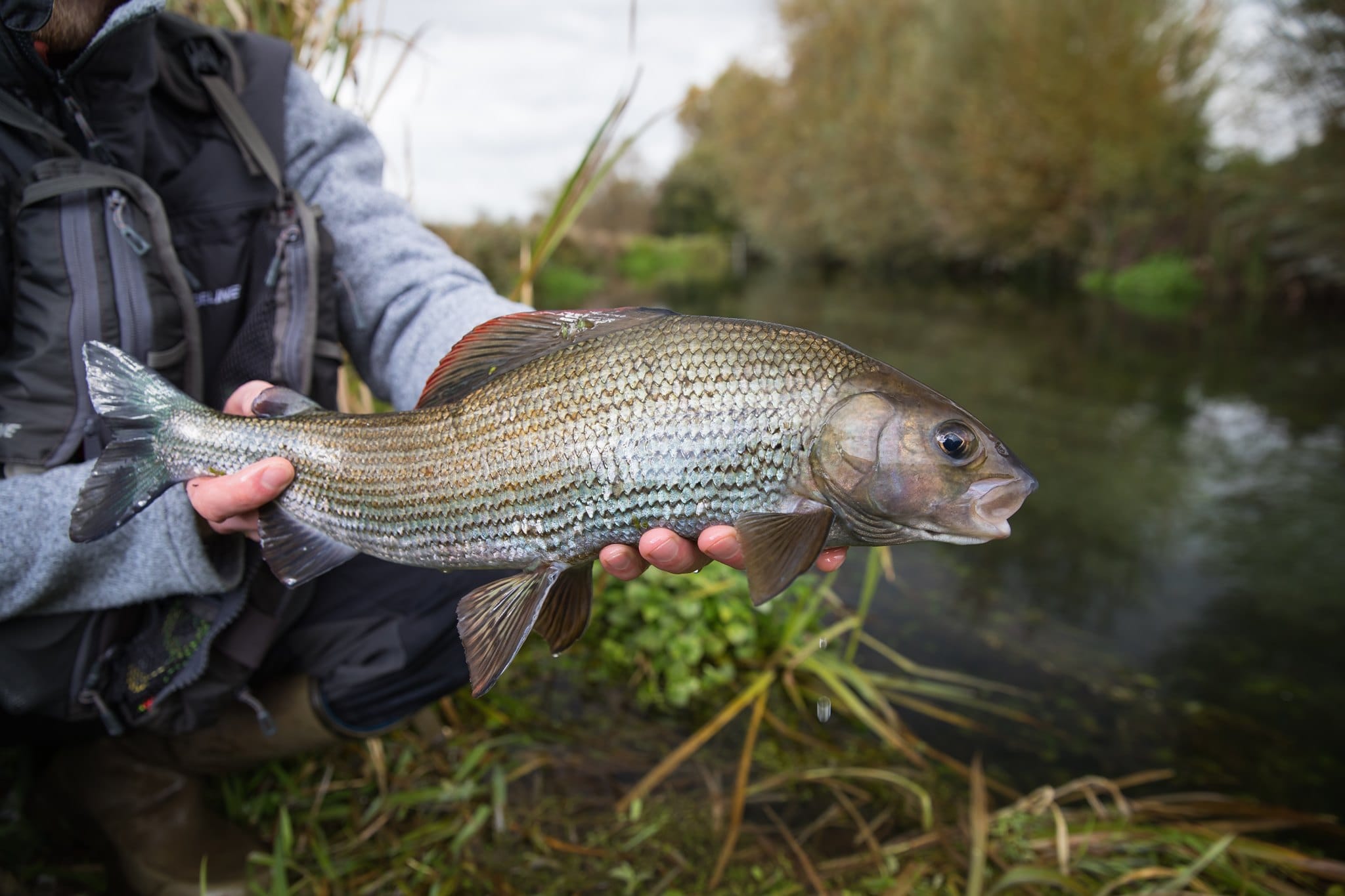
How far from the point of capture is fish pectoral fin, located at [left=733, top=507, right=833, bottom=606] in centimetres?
168

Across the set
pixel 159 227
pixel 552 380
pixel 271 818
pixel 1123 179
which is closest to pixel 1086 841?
pixel 552 380

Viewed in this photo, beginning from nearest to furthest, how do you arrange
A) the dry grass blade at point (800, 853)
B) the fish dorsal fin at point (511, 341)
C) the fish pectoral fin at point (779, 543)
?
the fish pectoral fin at point (779, 543), the fish dorsal fin at point (511, 341), the dry grass blade at point (800, 853)

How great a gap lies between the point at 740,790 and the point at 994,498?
182 cm

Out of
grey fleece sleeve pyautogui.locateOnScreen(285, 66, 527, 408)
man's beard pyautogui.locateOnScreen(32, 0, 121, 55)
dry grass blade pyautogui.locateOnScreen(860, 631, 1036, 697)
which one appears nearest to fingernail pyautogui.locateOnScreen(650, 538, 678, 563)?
grey fleece sleeve pyautogui.locateOnScreen(285, 66, 527, 408)

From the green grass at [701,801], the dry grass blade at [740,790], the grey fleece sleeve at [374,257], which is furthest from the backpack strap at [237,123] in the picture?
the dry grass blade at [740,790]

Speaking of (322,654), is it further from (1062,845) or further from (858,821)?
(1062,845)

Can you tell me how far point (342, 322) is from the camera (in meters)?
2.85

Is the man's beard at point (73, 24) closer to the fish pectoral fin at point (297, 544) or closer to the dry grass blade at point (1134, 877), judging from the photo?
the fish pectoral fin at point (297, 544)

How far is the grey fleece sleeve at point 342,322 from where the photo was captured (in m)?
2.12

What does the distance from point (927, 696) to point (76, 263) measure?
4.05 meters

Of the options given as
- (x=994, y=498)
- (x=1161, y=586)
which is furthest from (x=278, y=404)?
(x=1161, y=586)

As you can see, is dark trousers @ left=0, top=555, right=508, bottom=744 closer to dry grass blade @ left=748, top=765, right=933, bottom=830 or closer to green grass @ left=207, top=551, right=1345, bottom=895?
green grass @ left=207, top=551, right=1345, bottom=895

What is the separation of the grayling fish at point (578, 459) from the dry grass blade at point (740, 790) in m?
1.27

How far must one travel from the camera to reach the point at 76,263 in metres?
2.14
